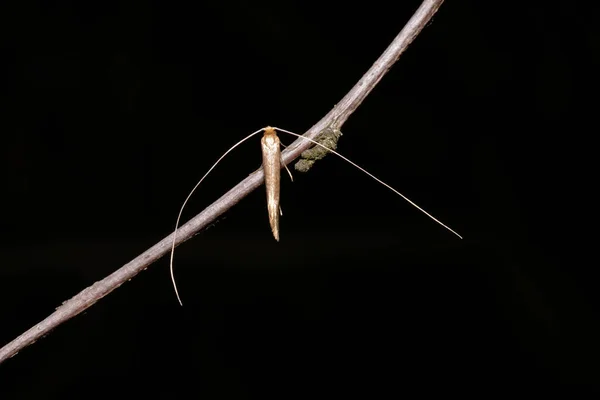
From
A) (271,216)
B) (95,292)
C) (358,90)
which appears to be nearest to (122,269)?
(95,292)

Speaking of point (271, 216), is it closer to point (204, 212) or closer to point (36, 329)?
point (204, 212)

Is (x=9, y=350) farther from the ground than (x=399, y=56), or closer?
closer

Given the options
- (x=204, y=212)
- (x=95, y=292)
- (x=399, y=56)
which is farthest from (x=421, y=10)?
(x=95, y=292)

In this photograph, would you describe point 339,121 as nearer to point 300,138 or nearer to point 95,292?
point 300,138

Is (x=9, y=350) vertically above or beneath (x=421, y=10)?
beneath

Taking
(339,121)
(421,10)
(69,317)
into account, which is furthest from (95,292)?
(421,10)

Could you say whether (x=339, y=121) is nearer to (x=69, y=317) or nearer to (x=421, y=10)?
(x=421, y=10)
